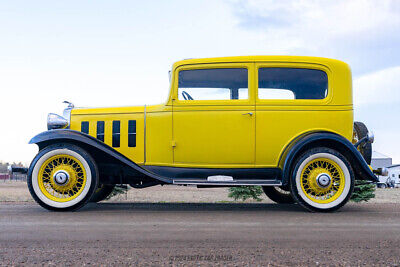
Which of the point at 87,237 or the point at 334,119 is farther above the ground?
the point at 334,119

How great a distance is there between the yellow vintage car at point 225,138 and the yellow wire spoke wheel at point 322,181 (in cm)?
1

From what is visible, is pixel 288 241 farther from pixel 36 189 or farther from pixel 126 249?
pixel 36 189

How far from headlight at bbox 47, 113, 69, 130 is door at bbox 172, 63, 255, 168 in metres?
1.67

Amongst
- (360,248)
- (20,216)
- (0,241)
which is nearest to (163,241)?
(0,241)

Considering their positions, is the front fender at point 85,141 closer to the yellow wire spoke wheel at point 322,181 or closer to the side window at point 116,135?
the side window at point 116,135

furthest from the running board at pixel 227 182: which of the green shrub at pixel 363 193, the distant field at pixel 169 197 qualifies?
the green shrub at pixel 363 193

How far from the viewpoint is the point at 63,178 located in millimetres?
5059

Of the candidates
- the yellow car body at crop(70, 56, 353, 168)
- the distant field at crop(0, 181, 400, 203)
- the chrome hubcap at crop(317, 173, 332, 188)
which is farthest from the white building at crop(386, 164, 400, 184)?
the chrome hubcap at crop(317, 173, 332, 188)

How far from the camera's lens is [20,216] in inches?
176

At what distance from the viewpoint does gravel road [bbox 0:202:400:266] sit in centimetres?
A: 255

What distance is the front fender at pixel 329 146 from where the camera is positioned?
5.12 metres

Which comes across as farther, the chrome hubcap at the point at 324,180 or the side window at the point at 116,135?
the side window at the point at 116,135

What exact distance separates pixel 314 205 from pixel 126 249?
3010 mm

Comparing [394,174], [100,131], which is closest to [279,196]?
[100,131]
